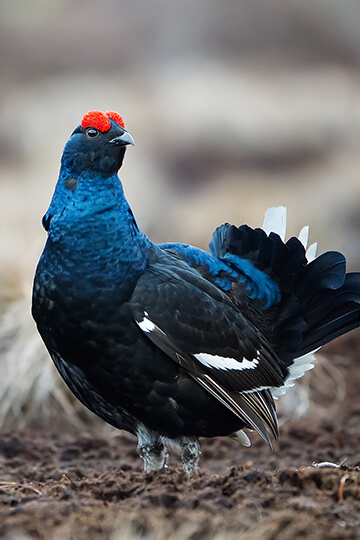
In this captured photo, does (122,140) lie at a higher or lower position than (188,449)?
higher

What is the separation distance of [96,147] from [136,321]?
0.87 meters

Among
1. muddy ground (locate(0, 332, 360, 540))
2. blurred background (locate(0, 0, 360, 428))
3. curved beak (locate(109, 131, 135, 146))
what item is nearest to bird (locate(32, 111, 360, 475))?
curved beak (locate(109, 131, 135, 146))

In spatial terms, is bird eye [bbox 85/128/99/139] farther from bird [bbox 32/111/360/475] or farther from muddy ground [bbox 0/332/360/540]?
muddy ground [bbox 0/332/360/540]

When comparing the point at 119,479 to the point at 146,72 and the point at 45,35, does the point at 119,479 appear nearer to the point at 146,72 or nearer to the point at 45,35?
the point at 146,72

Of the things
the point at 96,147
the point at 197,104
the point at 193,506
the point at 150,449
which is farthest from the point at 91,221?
the point at 197,104

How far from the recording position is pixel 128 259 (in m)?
3.60

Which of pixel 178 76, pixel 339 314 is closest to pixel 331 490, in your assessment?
pixel 339 314

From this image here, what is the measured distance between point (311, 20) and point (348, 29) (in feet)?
2.68

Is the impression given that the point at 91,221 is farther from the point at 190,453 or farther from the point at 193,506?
the point at 193,506

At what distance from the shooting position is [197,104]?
1470 centimetres

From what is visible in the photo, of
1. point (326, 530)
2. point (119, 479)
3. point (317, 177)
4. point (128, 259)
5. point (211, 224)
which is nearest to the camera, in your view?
point (326, 530)

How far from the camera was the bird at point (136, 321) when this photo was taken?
3.49 metres

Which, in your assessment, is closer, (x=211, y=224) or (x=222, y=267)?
(x=222, y=267)

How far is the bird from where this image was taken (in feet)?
11.4
